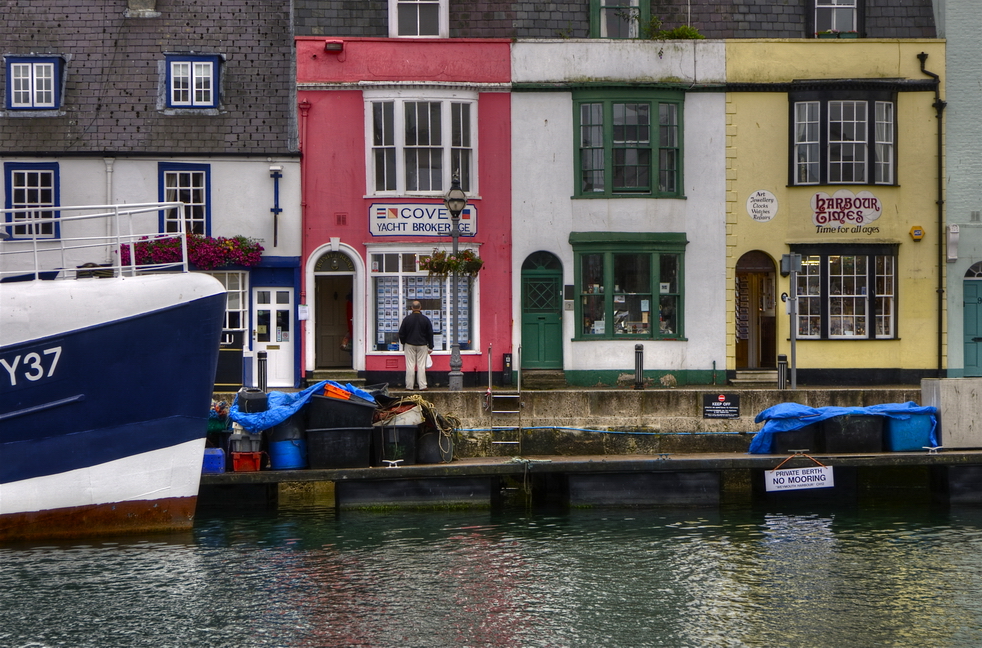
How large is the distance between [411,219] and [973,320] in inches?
500

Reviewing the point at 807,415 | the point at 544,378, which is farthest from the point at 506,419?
the point at 544,378

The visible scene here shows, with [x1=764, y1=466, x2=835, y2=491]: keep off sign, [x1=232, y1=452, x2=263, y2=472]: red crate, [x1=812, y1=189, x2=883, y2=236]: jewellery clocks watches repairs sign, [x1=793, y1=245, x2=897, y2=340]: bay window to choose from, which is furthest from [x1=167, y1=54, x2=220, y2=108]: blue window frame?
[x1=764, y1=466, x2=835, y2=491]: keep off sign

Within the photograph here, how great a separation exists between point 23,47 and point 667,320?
51.2ft

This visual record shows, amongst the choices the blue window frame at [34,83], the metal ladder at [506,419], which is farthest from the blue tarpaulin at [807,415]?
the blue window frame at [34,83]

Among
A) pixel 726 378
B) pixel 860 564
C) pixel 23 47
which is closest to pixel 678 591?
pixel 860 564

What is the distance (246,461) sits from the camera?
1934 centimetres

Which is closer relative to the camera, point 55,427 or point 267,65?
point 55,427

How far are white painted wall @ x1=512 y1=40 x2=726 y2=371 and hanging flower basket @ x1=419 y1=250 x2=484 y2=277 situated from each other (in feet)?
7.70

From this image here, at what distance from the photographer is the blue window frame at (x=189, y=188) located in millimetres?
27266

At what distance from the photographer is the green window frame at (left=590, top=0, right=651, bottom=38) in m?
27.9

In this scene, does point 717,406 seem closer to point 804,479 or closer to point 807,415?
point 807,415

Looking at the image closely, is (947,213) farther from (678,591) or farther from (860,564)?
(678,591)

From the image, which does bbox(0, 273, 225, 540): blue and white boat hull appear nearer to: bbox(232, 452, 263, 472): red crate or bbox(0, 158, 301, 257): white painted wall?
bbox(232, 452, 263, 472): red crate

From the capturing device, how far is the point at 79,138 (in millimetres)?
27391
